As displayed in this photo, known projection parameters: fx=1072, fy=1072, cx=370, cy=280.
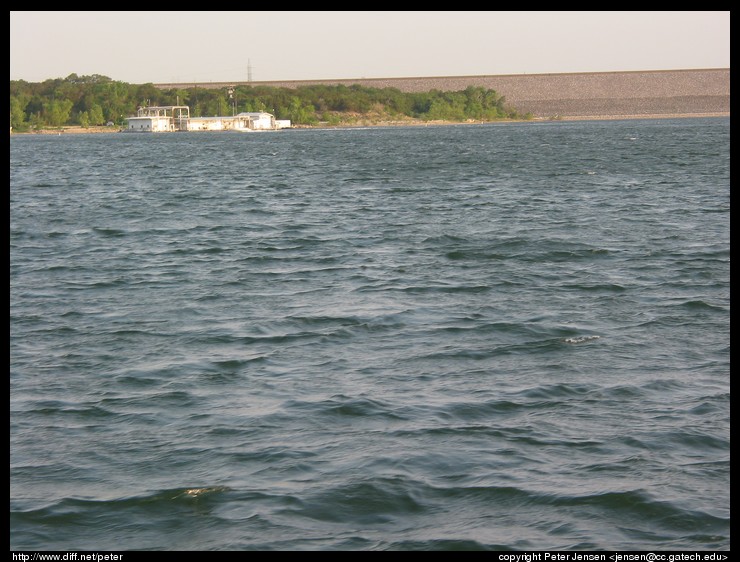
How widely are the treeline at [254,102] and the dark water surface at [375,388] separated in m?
159

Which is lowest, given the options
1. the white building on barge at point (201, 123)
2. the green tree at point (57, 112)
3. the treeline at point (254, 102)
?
the white building on barge at point (201, 123)

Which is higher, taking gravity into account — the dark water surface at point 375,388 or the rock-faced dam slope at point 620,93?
the rock-faced dam slope at point 620,93

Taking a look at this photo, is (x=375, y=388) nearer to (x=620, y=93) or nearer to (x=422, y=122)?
(x=422, y=122)

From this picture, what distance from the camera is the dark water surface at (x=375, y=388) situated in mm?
8133

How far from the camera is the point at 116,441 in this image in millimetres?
9914

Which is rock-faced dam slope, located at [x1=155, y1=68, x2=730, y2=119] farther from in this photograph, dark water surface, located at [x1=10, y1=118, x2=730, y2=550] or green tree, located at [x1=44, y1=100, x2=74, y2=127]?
dark water surface, located at [x1=10, y1=118, x2=730, y2=550]

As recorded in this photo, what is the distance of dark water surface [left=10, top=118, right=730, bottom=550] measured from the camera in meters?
8.13

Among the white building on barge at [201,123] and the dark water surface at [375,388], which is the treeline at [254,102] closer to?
the white building on barge at [201,123]

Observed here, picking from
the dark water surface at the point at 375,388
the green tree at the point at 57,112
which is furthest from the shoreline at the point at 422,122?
the dark water surface at the point at 375,388

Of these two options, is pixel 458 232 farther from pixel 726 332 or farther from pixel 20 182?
pixel 20 182

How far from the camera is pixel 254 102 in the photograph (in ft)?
614

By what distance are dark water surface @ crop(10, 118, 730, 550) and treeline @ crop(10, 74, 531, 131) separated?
15941 centimetres

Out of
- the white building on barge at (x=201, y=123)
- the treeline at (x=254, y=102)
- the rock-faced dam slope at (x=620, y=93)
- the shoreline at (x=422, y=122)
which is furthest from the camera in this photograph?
the rock-faced dam slope at (x=620, y=93)

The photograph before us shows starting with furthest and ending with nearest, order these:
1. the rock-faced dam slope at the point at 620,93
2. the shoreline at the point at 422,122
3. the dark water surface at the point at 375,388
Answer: the rock-faced dam slope at the point at 620,93 < the shoreline at the point at 422,122 < the dark water surface at the point at 375,388
